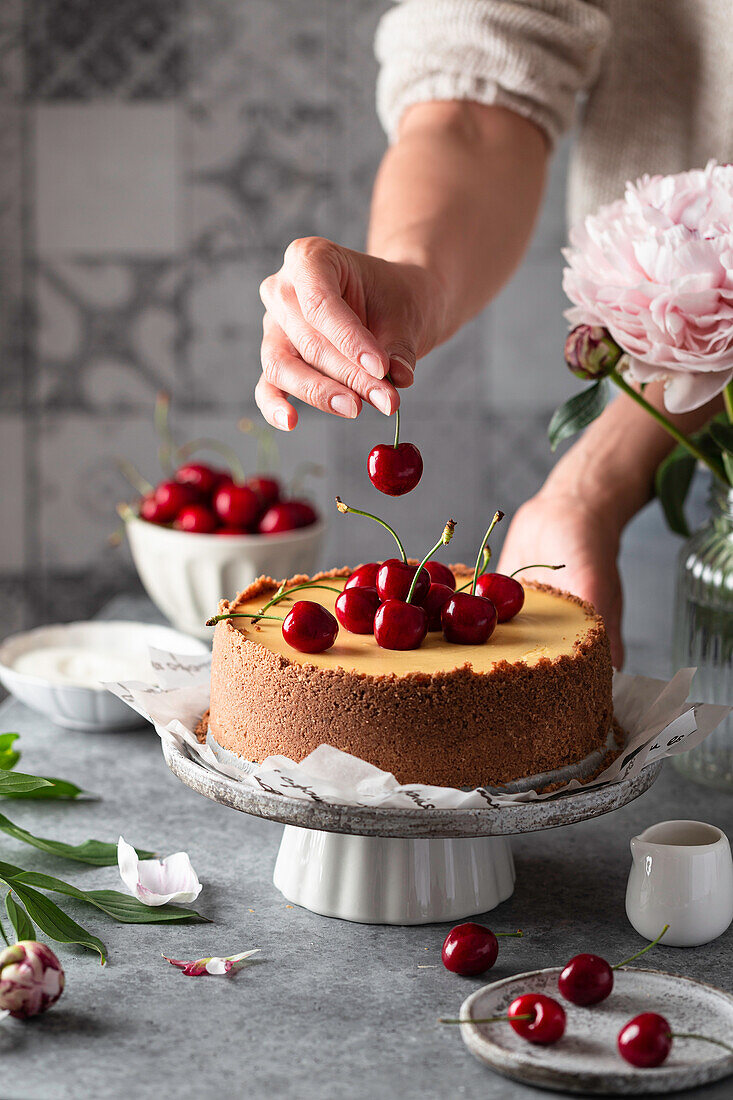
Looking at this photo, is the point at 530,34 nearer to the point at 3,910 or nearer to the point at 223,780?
the point at 223,780

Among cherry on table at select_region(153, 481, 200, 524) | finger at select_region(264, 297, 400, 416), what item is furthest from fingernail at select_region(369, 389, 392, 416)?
cherry on table at select_region(153, 481, 200, 524)

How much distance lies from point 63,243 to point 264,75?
0.54 metres

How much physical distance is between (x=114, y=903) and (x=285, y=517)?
0.79m

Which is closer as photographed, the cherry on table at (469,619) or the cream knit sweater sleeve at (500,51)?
the cherry on table at (469,619)

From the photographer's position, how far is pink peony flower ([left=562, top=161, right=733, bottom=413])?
0.86 metres

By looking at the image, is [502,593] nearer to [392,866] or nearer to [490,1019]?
[392,866]

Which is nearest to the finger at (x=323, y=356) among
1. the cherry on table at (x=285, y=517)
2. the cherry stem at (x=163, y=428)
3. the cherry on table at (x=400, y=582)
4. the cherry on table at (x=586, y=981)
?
the cherry on table at (x=400, y=582)

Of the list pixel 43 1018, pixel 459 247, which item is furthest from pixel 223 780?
pixel 459 247

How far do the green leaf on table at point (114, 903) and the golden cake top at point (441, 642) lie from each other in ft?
0.67

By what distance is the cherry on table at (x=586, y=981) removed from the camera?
0.70m

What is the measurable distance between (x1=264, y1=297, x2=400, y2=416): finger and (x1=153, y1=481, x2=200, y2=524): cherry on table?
71 cm

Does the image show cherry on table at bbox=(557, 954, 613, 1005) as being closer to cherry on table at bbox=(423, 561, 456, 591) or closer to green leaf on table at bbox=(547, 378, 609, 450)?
cherry on table at bbox=(423, 561, 456, 591)

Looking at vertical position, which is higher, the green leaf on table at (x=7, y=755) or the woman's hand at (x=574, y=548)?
the woman's hand at (x=574, y=548)

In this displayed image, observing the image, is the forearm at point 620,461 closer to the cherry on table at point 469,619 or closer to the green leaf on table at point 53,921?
the cherry on table at point 469,619
